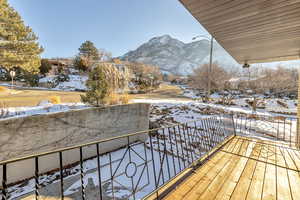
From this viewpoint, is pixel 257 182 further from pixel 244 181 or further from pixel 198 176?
pixel 198 176

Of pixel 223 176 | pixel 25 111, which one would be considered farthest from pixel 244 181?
pixel 25 111

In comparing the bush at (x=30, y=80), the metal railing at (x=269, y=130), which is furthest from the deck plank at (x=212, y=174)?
the bush at (x=30, y=80)

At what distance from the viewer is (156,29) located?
56.7ft

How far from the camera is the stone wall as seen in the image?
300 centimetres

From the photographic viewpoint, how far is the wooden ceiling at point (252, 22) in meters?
1.49

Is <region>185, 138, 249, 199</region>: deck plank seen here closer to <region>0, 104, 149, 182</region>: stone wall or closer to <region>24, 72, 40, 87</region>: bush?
<region>0, 104, 149, 182</region>: stone wall

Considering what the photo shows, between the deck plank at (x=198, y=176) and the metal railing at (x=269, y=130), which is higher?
the deck plank at (x=198, y=176)

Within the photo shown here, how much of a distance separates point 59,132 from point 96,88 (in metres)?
1.84

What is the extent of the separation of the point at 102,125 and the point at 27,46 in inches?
221

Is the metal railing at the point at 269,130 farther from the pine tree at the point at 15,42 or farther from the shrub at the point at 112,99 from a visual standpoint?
the pine tree at the point at 15,42

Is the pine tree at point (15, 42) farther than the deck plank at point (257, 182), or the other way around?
the pine tree at point (15, 42)

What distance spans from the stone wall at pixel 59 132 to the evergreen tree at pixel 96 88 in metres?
0.66

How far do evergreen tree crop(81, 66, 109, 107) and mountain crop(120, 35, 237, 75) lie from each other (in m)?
41.0

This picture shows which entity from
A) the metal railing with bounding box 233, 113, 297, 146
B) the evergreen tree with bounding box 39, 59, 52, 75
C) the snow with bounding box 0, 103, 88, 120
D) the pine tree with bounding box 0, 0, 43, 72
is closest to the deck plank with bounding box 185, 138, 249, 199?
the metal railing with bounding box 233, 113, 297, 146
